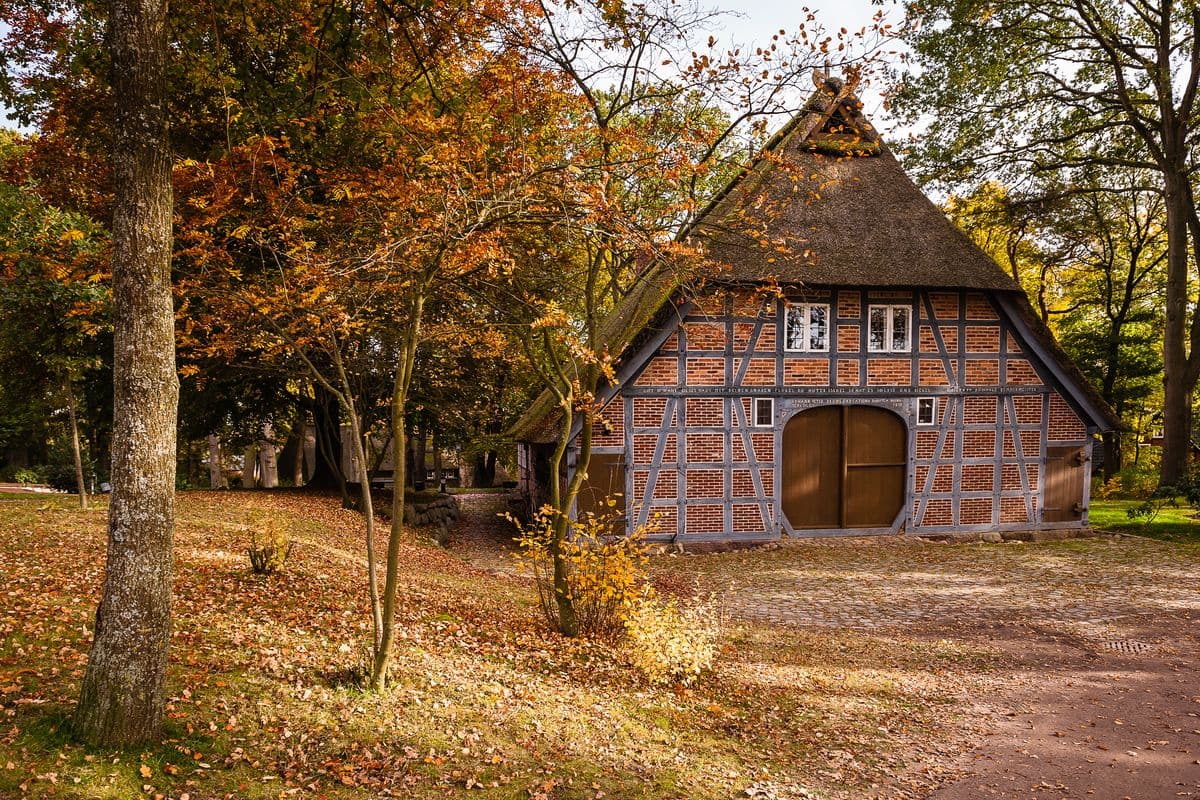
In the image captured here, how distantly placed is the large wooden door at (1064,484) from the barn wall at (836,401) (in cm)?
23

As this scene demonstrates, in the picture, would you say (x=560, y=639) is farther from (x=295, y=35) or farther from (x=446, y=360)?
(x=446, y=360)

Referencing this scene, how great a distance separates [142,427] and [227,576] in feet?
15.0

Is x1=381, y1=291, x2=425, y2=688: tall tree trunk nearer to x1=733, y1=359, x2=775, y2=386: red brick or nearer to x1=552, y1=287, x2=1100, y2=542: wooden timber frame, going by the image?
x1=552, y1=287, x2=1100, y2=542: wooden timber frame

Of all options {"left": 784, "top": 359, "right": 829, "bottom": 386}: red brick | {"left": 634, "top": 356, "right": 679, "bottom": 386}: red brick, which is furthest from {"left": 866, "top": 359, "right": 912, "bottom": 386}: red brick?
{"left": 634, "top": 356, "right": 679, "bottom": 386}: red brick

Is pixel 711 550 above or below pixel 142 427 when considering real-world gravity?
below

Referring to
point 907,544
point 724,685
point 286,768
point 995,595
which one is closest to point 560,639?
point 724,685

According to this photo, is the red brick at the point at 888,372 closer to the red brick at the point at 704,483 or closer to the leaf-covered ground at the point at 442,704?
the red brick at the point at 704,483

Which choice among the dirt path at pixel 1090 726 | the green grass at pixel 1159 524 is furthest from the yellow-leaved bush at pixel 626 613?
the green grass at pixel 1159 524

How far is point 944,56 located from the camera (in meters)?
17.9

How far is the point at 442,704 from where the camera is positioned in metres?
5.57

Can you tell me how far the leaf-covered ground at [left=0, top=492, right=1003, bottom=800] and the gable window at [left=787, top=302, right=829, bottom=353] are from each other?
7.51 meters

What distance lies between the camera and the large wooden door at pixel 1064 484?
1625 cm

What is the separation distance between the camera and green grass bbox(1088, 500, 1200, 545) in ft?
54.3

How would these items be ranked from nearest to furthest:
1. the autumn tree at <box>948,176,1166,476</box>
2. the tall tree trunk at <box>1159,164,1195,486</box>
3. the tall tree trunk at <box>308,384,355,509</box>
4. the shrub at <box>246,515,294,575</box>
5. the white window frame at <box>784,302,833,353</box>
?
the shrub at <box>246,515,294,575</box> → the white window frame at <box>784,302,833,353</box> → the tall tree trunk at <box>308,384,355,509</box> → the tall tree trunk at <box>1159,164,1195,486</box> → the autumn tree at <box>948,176,1166,476</box>
